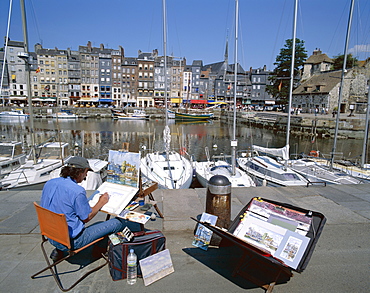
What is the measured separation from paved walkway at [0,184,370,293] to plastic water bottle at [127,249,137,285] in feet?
0.34

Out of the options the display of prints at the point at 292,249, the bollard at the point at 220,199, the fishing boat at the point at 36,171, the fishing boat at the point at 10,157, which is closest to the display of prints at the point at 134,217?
the bollard at the point at 220,199

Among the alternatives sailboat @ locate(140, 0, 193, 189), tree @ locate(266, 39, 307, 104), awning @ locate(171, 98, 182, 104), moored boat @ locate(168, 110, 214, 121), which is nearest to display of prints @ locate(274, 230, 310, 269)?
sailboat @ locate(140, 0, 193, 189)

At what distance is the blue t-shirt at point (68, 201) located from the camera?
3457 millimetres

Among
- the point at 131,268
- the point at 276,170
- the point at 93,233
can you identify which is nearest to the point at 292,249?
the point at 131,268

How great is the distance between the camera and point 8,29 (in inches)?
626

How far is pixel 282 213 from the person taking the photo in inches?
159

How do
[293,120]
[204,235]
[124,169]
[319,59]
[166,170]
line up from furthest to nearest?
[319,59] → [293,120] → [166,170] → [124,169] → [204,235]

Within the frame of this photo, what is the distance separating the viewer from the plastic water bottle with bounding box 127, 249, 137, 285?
3502 millimetres

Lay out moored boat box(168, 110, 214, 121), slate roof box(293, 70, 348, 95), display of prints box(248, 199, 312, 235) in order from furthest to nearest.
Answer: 1. moored boat box(168, 110, 214, 121)
2. slate roof box(293, 70, 348, 95)
3. display of prints box(248, 199, 312, 235)

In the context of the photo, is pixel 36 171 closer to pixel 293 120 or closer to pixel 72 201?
pixel 72 201

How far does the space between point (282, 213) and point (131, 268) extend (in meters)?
2.34

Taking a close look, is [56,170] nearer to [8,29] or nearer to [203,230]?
[8,29]

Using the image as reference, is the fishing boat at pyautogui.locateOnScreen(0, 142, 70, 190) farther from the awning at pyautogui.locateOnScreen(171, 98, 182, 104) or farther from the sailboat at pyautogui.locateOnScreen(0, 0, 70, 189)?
the awning at pyautogui.locateOnScreen(171, 98, 182, 104)

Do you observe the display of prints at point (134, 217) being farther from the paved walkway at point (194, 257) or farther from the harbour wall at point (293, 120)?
the harbour wall at point (293, 120)
